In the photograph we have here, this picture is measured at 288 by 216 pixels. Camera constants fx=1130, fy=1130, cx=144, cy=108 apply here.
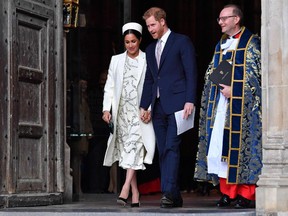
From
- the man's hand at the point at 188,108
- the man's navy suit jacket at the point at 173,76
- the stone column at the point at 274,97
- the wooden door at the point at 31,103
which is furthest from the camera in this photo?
the wooden door at the point at 31,103

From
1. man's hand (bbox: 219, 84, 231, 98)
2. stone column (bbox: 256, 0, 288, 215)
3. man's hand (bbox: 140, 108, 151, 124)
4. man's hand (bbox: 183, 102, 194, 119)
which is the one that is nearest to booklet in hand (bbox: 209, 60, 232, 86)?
man's hand (bbox: 219, 84, 231, 98)

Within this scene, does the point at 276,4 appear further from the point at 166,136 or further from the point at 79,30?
the point at 79,30

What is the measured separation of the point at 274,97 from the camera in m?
10.9

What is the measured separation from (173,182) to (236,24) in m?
1.75

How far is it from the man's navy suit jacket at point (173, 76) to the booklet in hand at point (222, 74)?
24 cm

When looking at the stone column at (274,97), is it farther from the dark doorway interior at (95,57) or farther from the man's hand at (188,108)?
the dark doorway interior at (95,57)

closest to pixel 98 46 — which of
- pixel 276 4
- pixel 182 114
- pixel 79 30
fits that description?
pixel 79 30

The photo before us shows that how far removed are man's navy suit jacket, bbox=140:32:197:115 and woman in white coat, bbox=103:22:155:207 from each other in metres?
0.28

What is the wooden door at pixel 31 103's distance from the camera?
39.1 feet

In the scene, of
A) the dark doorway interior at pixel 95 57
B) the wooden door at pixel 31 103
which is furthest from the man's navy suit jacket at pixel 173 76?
the dark doorway interior at pixel 95 57

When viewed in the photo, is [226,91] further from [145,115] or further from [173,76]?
[145,115]

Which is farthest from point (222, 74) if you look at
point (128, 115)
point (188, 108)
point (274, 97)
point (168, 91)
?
point (128, 115)

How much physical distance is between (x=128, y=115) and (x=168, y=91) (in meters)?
0.67

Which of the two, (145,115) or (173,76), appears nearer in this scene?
(173,76)
